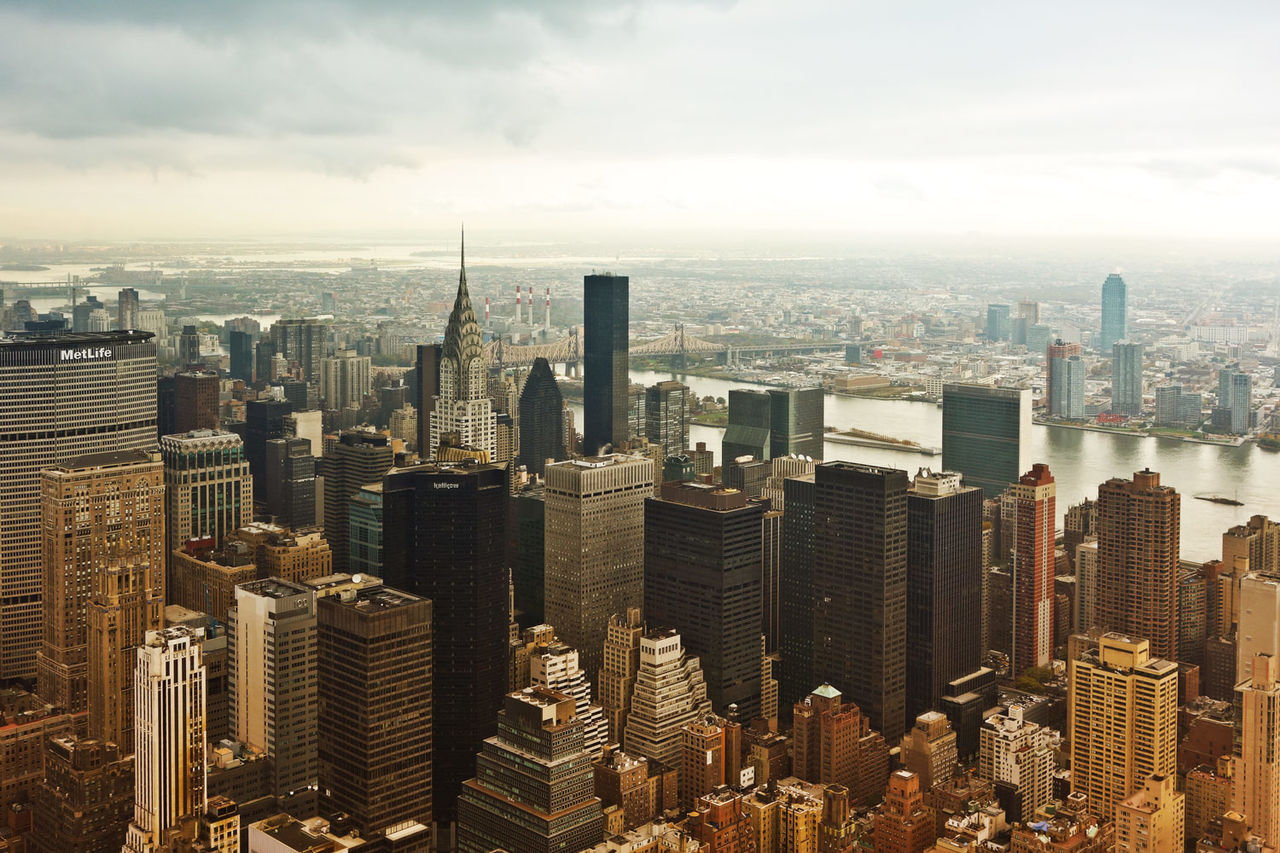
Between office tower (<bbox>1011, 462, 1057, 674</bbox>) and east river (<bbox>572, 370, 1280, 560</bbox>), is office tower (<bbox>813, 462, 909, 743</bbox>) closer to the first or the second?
east river (<bbox>572, 370, 1280, 560</bbox>)

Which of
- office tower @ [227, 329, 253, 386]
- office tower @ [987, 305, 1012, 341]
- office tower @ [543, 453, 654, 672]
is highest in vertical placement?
office tower @ [987, 305, 1012, 341]

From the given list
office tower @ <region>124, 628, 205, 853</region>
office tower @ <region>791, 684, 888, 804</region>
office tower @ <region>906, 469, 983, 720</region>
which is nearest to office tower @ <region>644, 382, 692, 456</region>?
office tower @ <region>906, 469, 983, 720</region>

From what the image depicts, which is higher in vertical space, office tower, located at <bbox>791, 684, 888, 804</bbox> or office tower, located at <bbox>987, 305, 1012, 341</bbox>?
office tower, located at <bbox>987, 305, 1012, 341</bbox>

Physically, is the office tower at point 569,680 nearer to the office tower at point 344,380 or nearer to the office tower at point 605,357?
the office tower at point 605,357

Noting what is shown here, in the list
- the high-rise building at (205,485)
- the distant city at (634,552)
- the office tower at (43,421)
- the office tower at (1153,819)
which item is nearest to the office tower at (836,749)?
the distant city at (634,552)

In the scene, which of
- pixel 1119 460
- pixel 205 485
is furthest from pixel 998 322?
pixel 205 485

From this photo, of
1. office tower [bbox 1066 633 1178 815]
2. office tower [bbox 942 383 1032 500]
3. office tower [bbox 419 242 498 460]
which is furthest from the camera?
office tower [bbox 419 242 498 460]

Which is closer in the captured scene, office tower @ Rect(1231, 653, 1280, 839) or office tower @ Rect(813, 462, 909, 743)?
office tower @ Rect(1231, 653, 1280, 839)

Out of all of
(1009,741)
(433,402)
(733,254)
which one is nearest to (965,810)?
(1009,741)
